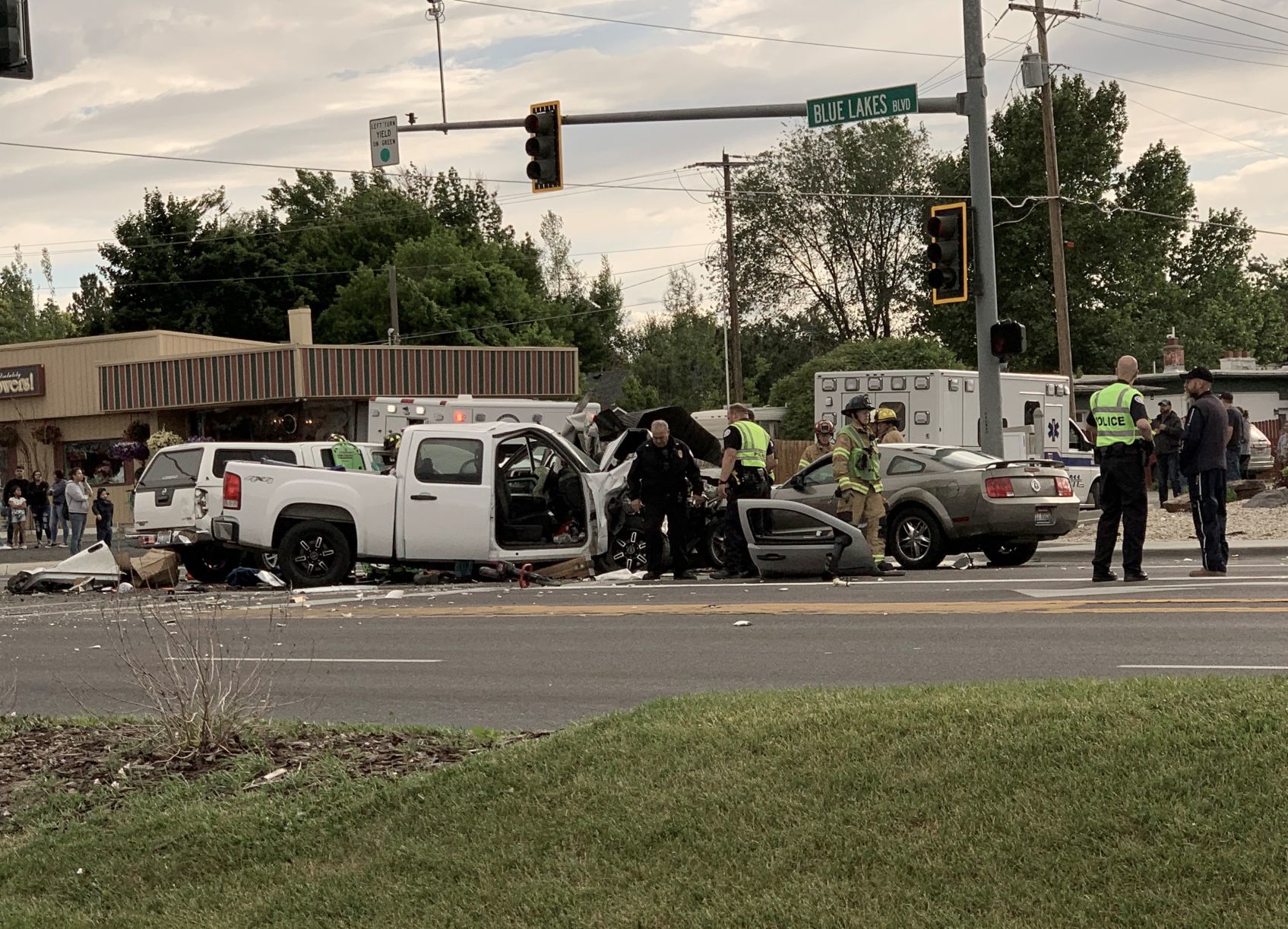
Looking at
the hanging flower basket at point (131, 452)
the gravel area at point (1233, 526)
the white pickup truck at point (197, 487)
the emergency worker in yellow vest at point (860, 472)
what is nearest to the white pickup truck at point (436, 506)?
the white pickup truck at point (197, 487)

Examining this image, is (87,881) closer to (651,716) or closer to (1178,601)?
(651,716)

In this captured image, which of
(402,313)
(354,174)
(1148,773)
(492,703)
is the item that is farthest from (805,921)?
(354,174)

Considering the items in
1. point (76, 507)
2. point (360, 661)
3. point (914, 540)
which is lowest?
point (360, 661)

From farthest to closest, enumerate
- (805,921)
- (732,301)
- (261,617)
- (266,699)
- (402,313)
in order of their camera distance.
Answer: (402,313) < (732,301) < (261,617) < (266,699) < (805,921)

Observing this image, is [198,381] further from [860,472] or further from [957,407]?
[860,472]

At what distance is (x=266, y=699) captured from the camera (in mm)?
8508

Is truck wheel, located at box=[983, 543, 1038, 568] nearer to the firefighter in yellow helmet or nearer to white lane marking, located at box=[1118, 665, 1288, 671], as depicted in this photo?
the firefighter in yellow helmet

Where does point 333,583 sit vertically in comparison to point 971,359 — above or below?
below

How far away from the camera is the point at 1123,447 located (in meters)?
14.2

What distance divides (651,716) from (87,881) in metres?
2.51

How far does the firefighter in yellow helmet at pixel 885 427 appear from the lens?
1962 centimetres

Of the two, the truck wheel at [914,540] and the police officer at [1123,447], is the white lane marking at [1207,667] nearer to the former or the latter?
the police officer at [1123,447]

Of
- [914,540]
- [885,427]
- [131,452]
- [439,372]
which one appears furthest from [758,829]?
[131,452]

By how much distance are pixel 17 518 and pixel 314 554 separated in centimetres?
2013
